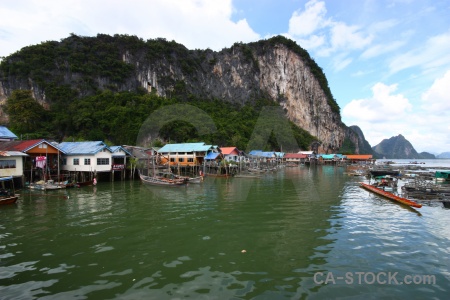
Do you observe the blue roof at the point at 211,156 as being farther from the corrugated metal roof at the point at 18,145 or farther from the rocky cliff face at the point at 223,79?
the rocky cliff face at the point at 223,79

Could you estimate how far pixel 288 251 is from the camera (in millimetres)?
8922

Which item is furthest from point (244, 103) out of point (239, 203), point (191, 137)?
point (239, 203)

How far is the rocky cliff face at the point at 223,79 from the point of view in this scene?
64688 mm

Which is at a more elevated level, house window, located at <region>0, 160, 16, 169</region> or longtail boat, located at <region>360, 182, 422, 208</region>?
house window, located at <region>0, 160, 16, 169</region>

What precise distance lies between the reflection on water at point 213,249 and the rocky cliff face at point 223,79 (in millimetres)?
61703

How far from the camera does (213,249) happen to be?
9.14 m

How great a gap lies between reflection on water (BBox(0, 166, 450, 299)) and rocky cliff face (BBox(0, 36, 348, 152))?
61.7 m

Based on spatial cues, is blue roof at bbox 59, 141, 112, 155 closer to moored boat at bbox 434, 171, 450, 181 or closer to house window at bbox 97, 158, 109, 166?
house window at bbox 97, 158, 109, 166

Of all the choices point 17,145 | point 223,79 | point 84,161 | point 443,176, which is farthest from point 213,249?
point 223,79

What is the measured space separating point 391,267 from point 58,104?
6993 cm

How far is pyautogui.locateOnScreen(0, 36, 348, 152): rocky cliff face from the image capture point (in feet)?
212

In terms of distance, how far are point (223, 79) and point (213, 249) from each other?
9761cm

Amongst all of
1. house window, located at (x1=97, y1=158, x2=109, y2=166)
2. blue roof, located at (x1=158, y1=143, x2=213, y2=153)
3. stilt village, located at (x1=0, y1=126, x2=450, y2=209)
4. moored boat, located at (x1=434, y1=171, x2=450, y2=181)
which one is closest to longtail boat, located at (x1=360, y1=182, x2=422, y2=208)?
stilt village, located at (x1=0, y1=126, x2=450, y2=209)

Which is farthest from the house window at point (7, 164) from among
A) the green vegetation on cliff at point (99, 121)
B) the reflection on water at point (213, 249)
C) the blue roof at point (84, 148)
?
the green vegetation on cliff at point (99, 121)
